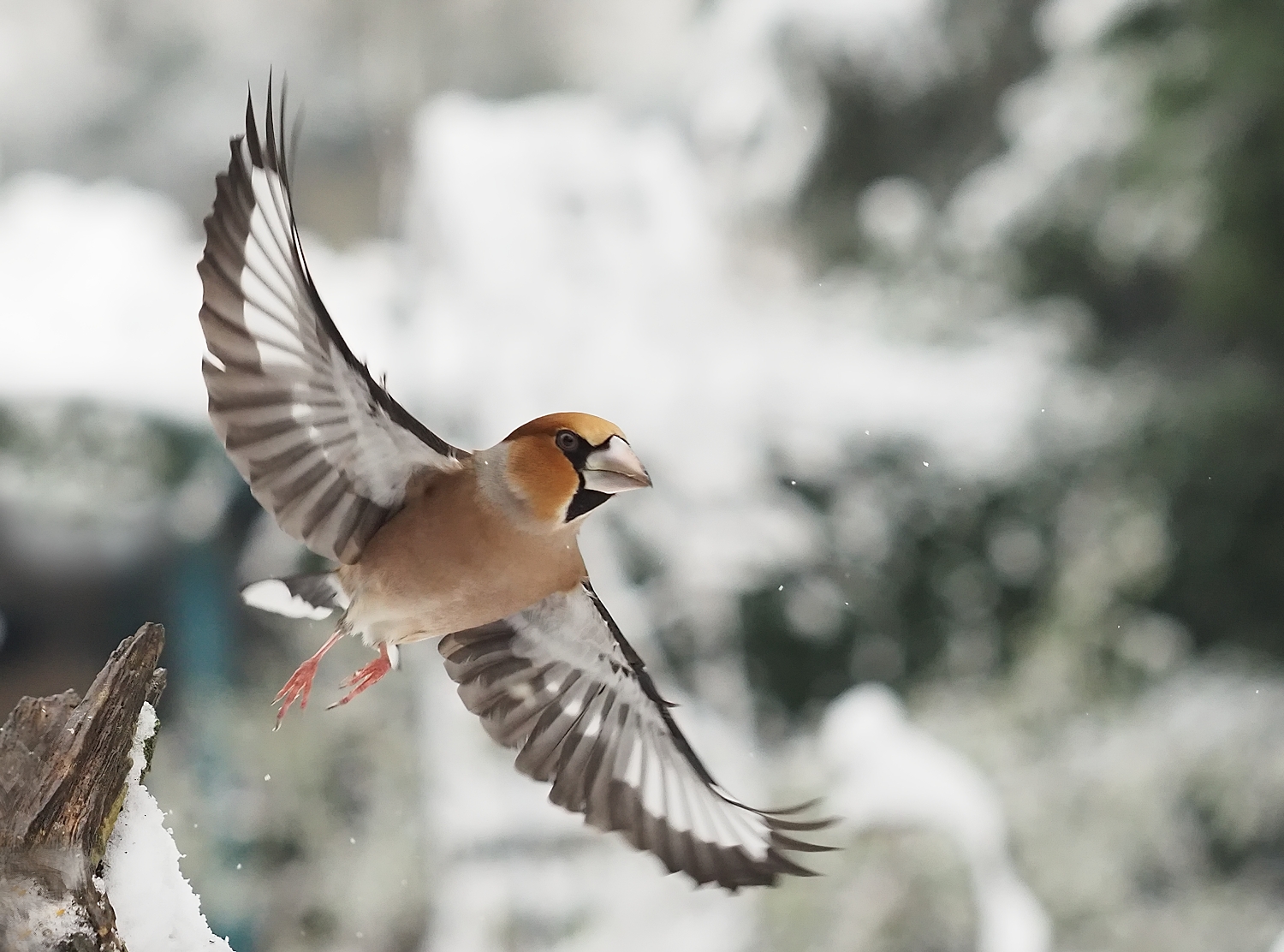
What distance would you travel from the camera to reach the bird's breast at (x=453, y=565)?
587mm

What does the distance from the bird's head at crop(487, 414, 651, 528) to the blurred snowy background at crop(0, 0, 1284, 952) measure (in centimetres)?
124

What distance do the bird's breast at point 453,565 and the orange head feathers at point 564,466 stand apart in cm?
2

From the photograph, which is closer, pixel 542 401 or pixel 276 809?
pixel 276 809

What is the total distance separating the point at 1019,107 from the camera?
2014mm

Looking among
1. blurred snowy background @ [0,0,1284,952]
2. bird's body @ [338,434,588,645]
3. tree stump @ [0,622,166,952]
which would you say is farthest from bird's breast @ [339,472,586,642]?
blurred snowy background @ [0,0,1284,952]

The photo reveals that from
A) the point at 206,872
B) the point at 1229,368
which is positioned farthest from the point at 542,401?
the point at 1229,368

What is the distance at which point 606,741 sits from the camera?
0.74 metres

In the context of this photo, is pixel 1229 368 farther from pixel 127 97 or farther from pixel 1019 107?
pixel 127 97

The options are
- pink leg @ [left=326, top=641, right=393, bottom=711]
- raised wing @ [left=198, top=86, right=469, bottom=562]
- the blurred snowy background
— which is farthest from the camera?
the blurred snowy background

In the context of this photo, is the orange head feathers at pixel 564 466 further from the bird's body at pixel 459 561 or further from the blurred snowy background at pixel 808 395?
the blurred snowy background at pixel 808 395

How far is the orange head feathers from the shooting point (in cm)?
57

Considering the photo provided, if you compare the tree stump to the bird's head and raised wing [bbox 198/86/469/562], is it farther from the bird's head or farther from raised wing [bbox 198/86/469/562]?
the bird's head

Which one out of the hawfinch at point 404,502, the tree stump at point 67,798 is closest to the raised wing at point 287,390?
the hawfinch at point 404,502

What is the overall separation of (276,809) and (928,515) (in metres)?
1.18
